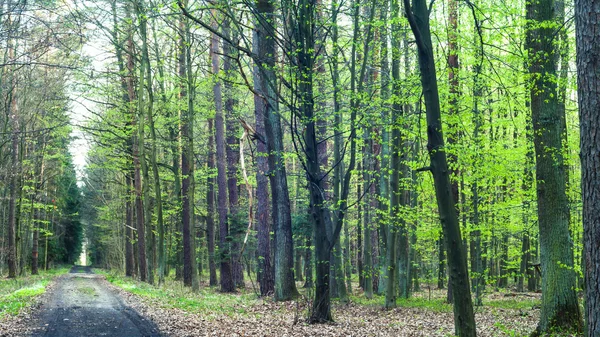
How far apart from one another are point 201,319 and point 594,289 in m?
8.77

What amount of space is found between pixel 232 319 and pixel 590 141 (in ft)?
30.1

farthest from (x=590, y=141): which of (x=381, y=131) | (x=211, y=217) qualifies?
(x=211, y=217)

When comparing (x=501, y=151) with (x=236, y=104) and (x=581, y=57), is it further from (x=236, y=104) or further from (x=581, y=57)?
(x=236, y=104)

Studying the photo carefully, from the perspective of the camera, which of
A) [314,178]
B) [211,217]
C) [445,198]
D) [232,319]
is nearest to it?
[445,198]

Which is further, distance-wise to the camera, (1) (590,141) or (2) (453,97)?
(2) (453,97)

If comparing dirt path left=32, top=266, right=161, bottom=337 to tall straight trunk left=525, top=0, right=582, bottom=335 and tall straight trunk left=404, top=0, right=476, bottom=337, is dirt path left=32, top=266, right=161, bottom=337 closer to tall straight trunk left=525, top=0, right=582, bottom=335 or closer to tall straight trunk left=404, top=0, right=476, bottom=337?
tall straight trunk left=404, top=0, right=476, bottom=337

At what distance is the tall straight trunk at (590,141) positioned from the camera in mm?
3963

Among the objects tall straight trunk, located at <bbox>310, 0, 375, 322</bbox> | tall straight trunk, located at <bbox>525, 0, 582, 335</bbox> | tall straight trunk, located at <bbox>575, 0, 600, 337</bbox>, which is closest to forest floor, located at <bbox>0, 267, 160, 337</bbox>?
tall straight trunk, located at <bbox>310, 0, 375, 322</bbox>

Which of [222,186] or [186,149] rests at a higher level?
[186,149]

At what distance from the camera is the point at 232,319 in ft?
37.6

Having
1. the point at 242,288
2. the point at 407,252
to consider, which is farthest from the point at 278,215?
the point at 242,288

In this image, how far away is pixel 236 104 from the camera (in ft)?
79.9

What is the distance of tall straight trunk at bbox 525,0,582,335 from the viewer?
8.73m

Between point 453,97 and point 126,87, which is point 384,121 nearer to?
point 453,97
